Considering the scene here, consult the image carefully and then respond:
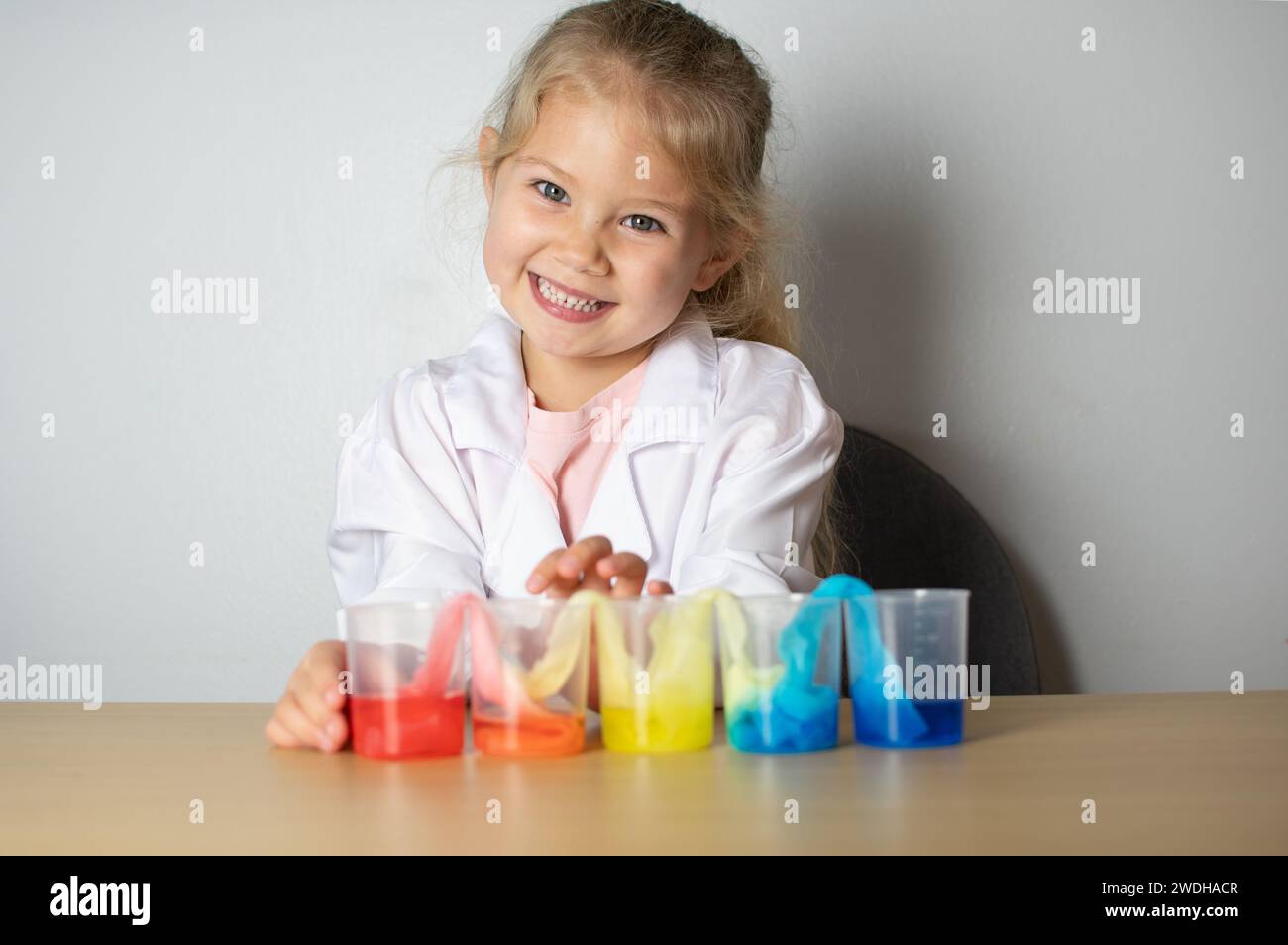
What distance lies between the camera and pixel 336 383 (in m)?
1.89

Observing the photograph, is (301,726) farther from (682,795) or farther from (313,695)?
(682,795)

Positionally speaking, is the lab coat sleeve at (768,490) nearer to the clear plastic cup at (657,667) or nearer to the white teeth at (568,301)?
the white teeth at (568,301)

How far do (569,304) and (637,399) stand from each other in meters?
0.15

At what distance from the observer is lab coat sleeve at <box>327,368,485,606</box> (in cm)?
142

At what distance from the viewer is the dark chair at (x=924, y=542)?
1.74 metres

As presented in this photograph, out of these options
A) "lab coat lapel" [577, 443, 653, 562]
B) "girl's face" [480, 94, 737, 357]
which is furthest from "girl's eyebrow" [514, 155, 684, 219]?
"lab coat lapel" [577, 443, 653, 562]

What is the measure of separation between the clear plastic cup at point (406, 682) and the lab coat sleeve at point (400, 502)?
1.64 feet

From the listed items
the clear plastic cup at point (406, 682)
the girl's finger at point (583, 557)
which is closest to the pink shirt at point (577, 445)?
the girl's finger at point (583, 557)

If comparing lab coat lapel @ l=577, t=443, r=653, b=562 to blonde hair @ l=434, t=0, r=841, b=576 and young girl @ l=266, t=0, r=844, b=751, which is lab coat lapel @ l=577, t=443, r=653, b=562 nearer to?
young girl @ l=266, t=0, r=844, b=751

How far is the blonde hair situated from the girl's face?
0.02m

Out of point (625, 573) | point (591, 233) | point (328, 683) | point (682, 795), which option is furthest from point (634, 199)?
point (682, 795)
